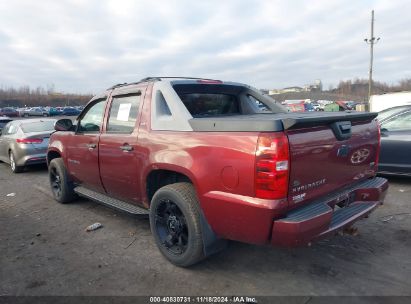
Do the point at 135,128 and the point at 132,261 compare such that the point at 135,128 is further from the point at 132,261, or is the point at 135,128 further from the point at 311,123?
the point at 311,123

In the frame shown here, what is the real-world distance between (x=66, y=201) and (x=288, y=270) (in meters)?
3.98

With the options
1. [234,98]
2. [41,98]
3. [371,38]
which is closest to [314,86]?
[371,38]

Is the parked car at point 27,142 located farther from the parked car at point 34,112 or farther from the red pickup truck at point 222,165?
the parked car at point 34,112

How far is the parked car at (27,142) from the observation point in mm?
8609

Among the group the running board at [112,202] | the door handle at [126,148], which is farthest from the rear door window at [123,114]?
the running board at [112,202]

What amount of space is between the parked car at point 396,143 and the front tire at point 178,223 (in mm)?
4588

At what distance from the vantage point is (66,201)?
226 inches

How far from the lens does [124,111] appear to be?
4.19 metres

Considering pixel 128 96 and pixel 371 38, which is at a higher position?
pixel 371 38

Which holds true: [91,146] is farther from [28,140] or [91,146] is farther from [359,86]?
[359,86]

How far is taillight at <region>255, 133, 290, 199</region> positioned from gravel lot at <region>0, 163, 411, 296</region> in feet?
3.22

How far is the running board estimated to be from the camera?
399 centimetres

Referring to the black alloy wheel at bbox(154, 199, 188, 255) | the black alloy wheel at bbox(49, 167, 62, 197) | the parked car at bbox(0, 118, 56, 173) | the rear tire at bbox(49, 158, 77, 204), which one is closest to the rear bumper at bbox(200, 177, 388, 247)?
the black alloy wheel at bbox(154, 199, 188, 255)

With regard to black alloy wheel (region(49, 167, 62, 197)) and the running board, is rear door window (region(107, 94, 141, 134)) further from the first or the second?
black alloy wheel (region(49, 167, 62, 197))
